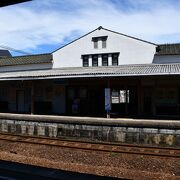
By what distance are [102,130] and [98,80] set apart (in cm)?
671

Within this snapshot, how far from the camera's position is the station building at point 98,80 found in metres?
18.8

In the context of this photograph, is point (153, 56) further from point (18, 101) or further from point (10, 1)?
point (10, 1)

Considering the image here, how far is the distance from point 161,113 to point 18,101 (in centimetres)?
1232

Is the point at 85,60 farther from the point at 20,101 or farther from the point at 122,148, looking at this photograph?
the point at 122,148

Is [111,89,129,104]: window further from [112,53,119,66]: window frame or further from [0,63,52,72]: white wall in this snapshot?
[0,63,52,72]: white wall

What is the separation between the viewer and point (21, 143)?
13.5 meters

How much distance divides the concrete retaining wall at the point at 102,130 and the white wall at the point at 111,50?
40.8ft

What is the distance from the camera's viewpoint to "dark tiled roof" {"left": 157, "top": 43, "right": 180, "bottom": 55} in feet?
82.8

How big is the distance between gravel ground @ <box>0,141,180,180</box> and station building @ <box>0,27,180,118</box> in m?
5.65

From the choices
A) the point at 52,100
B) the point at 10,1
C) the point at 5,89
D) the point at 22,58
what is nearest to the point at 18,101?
the point at 5,89

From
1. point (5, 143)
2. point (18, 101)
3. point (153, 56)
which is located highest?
point (153, 56)

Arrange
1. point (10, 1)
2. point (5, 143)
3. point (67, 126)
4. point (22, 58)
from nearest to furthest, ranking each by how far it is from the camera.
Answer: point (10, 1)
point (5, 143)
point (67, 126)
point (22, 58)

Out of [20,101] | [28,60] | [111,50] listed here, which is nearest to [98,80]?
[111,50]

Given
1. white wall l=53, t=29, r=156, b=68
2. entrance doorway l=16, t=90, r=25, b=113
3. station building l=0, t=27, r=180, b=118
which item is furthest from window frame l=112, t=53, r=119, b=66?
entrance doorway l=16, t=90, r=25, b=113
